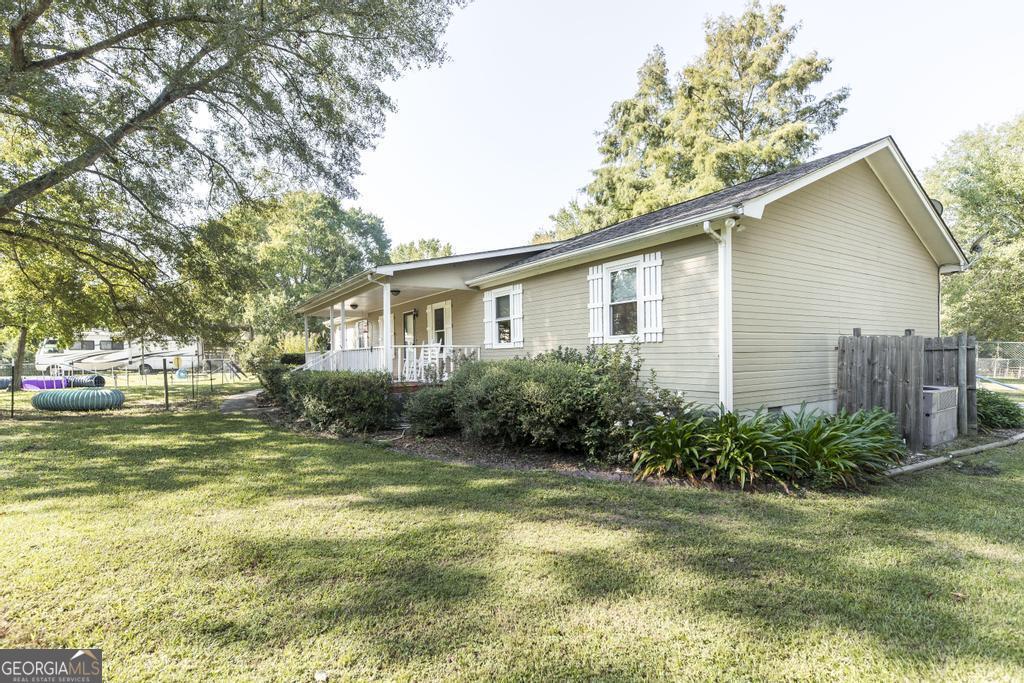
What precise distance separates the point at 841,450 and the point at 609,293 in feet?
14.4

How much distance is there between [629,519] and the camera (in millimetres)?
4168

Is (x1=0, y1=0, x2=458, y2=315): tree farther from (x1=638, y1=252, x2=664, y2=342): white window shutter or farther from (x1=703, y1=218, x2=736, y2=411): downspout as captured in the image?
(x1=703, y1=218, x2=736, y2=411): downspout

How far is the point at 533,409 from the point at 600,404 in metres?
0.90

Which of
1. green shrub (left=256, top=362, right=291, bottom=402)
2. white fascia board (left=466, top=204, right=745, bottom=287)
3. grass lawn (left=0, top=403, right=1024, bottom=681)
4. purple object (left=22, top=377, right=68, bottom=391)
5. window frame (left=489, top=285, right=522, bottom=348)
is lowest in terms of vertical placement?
grass lawn (left=0, top=403, right=1024, bottom=681)

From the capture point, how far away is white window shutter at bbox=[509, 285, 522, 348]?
35.5 ft

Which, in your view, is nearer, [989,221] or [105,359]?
[989,221]

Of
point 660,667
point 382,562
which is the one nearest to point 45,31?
point 382,562

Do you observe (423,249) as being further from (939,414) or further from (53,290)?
(939,414)

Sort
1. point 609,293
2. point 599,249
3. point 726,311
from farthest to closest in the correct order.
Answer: point 609,293, point 599,249, point 726,311

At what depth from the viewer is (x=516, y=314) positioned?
10883 millimetres

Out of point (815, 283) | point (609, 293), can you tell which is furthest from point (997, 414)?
point (609, 293)

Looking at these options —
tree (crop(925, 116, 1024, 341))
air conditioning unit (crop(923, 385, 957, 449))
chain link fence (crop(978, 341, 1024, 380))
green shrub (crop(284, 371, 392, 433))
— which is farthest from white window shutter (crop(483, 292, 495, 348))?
tree (crop(925, 116, 1024, 341))

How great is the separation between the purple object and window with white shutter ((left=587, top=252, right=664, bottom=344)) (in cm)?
2127

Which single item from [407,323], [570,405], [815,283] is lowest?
[570,405]
